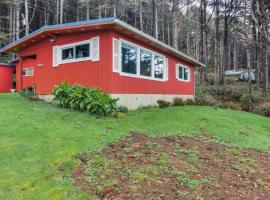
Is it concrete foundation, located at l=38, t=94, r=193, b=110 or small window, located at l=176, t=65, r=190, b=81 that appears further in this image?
small window, located at l=176, t=65, r=190, b=81

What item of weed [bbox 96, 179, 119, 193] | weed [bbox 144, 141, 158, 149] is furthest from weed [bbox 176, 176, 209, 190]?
weed [bbox 144, 141, 158, 149]

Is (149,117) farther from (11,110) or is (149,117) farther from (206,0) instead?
(206,0)

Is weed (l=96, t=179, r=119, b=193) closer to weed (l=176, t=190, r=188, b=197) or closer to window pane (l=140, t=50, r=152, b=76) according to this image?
weed (l=176, t=190, r=188, b=197)

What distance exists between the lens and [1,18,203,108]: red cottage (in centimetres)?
988

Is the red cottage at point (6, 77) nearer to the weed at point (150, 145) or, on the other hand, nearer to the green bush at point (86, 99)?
the green bush at point (86, 99)

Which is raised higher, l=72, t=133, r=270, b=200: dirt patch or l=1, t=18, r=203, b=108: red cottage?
l=1, t=18, r=203, b=108: red cottage

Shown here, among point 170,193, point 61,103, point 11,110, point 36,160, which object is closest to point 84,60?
point 61,103

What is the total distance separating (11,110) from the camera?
8.55m

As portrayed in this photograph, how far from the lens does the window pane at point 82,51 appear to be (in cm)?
1045

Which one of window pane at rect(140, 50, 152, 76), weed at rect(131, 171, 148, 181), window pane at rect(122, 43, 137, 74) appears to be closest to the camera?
weed at rect(131, 171, 148, 181)

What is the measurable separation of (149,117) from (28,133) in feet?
14.0

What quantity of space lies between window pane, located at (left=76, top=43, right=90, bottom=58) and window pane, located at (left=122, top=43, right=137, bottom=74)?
1.34 meters

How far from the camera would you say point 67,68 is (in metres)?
11.0

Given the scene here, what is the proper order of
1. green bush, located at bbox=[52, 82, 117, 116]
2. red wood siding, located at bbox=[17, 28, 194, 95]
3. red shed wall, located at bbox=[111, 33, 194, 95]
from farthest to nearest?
red shed wall, located at bbox=[111, 33, 194, 95]
red wood siding, located at bbox=[17, 28, 194, 95]
green bush, located at bbox=[52, 82, 117, 116]
